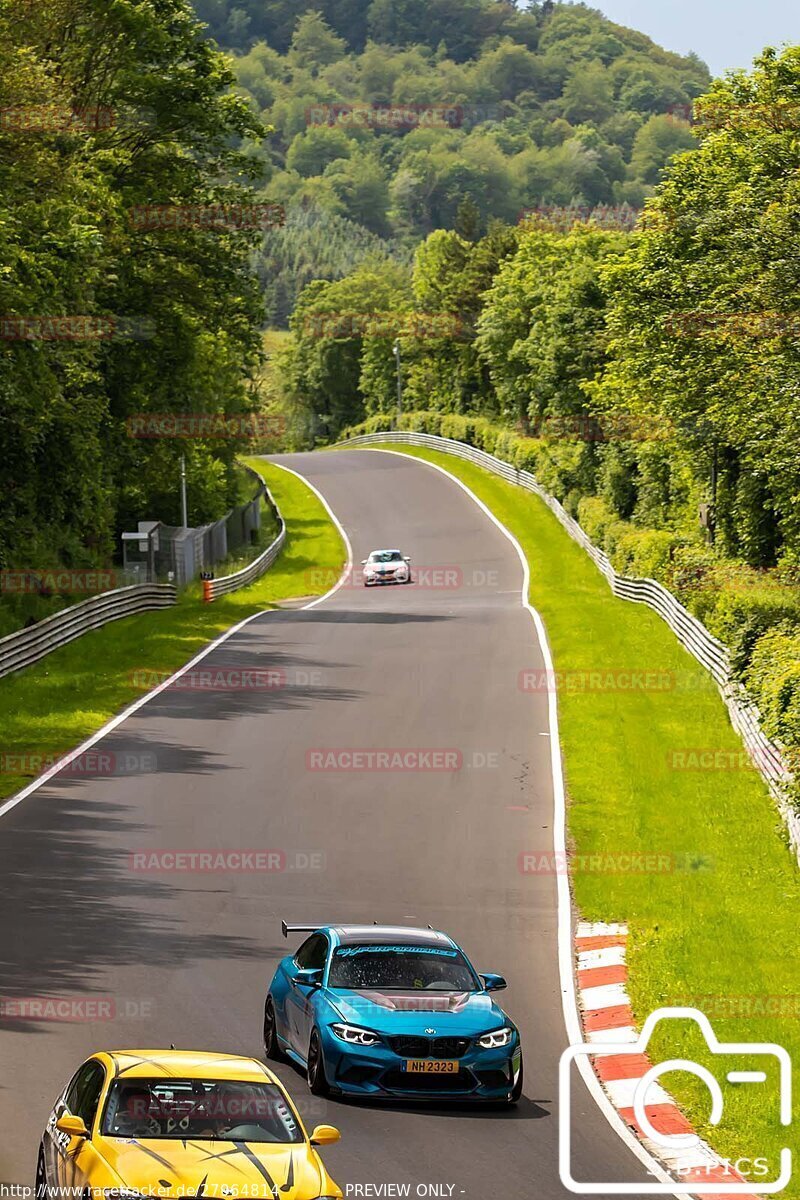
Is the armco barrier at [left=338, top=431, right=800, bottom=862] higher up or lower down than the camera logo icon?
higher up

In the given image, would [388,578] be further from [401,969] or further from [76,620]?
[401,969]

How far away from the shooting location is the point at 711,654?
126 feet

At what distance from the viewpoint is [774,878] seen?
22.7 m

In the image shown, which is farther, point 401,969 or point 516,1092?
point 401,969

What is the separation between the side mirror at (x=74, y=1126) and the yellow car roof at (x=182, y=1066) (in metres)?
0.51

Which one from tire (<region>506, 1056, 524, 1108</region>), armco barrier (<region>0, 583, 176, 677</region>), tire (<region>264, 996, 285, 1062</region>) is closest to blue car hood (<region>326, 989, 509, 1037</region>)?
tire (<region>506, 1056, 524, 1108</region>)

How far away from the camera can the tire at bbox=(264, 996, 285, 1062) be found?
14.5 m

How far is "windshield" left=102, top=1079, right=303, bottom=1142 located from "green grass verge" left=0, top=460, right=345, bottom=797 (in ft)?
54.0

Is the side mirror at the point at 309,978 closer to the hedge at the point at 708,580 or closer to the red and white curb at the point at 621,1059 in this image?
the red and white curb at the point at 621,1059

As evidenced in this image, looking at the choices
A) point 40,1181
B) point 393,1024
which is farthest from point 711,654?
point 40,1181

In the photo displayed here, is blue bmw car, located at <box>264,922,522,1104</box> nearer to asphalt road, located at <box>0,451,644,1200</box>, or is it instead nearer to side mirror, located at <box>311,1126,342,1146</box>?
asphalt road, located at <box>0,451,644,1200</box>

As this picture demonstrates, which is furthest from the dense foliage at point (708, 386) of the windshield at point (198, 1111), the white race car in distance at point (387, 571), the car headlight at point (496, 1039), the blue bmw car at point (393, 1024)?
the windshield at point (198, 1111)

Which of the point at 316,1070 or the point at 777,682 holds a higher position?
the point at 777,682

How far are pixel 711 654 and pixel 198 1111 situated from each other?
1158 inches
